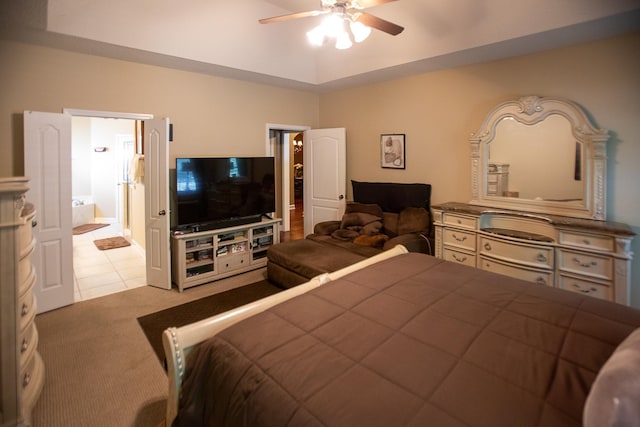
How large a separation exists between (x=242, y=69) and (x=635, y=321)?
433 centimetres

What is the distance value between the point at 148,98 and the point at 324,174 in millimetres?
2688

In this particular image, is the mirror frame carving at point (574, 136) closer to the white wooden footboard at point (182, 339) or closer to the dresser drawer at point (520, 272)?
the dresser drawer at point (520, 272)

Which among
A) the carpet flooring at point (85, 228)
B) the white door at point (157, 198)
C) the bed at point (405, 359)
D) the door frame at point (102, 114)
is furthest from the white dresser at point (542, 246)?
the carpet flooring at point (85, 228)

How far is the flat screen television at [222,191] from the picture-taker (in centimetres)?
407

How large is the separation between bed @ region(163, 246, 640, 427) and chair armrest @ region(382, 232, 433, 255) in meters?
1.86

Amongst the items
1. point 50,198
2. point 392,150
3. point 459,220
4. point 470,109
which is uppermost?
point 470,109

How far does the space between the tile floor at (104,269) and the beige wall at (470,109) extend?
3.52 meters

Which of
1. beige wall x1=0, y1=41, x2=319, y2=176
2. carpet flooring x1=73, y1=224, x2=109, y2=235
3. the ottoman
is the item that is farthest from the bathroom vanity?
carpet flooring x1=73, y1=224, x2=109, y2=235

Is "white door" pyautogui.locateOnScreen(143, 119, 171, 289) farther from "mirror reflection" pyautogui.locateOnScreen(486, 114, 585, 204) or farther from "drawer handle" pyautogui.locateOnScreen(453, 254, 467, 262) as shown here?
"mirror reflection" pyautogui.locateOnScreen(486, 114, 585, 204)

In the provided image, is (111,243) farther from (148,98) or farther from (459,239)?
(459,239)

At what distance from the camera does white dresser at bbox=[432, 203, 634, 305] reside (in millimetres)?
2809

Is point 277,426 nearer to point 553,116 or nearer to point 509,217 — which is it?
point 509,217

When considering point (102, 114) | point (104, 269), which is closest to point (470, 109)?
point (102, 114)

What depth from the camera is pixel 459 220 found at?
379 cm
